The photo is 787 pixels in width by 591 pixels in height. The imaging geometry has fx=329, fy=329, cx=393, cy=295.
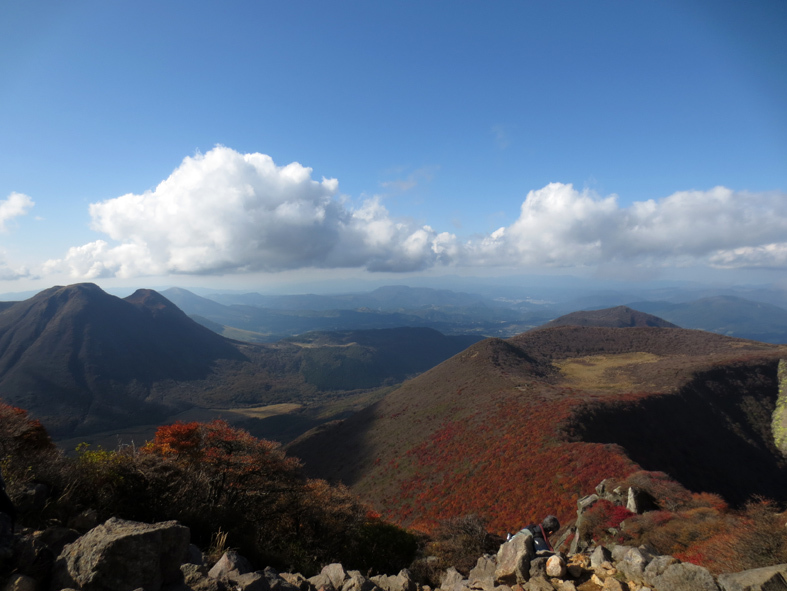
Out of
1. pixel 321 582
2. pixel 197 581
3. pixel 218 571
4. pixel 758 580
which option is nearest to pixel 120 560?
pixel 197 581

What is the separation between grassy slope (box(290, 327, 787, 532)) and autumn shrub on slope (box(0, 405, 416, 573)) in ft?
52.0

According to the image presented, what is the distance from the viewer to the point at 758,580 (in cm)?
715

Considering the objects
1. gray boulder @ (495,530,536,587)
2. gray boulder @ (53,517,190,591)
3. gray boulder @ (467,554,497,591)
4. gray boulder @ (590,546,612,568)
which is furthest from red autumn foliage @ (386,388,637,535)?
gray boulder @ (53,517,190,591)

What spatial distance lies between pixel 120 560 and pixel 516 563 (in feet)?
36.0

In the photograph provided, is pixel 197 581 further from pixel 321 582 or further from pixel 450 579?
pixel 450 579

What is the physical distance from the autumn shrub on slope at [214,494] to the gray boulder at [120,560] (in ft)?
14.2

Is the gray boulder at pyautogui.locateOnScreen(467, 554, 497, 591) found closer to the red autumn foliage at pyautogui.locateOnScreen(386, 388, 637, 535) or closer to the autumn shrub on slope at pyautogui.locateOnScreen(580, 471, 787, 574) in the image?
the autumn shrub on slope at pyautogui.locateOnScreen(580, 471, 787, 574)

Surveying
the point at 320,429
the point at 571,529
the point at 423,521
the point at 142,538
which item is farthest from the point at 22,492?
the point at 320,429

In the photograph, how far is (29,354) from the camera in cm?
17712

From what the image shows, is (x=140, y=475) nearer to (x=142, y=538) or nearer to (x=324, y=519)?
(x=142, y=538)

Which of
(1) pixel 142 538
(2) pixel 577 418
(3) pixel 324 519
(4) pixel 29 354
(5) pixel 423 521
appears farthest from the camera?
(4) pixel 29 354

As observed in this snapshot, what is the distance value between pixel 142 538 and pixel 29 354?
256558 millimetres

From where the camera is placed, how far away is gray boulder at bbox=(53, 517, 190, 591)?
665cm

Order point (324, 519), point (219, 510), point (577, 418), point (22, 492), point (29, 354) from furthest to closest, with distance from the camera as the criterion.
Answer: point (29, 354), point (577, 418), point (324, 519), point (219, 510), point (22, 492)
